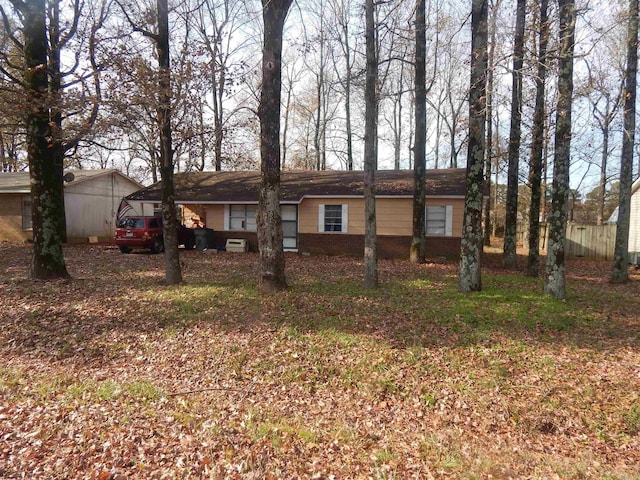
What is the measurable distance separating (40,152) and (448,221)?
1339 centimetres

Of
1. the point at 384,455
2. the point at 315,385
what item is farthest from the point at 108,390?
the point at 384,455

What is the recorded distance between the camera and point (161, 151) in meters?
8.99

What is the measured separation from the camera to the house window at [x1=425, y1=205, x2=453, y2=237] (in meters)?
15.7

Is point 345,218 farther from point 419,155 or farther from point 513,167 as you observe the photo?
point 513,167

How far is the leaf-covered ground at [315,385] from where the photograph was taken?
3.56m

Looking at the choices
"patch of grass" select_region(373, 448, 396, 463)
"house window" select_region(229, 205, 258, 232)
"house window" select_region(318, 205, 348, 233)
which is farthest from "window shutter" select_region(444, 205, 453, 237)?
"patch of grass" select_region(373, 448, 396, 463)

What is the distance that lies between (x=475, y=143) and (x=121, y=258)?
12.4 meters

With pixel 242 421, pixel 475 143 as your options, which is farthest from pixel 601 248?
pixel 242 421

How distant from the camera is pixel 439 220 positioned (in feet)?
52.3

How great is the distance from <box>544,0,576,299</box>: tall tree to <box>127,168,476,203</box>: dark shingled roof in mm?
7221

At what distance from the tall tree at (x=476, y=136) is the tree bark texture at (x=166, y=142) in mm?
6475

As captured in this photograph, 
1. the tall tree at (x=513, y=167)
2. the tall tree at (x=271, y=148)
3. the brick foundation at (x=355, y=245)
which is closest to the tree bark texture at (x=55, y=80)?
the tall tree at (x=271, y=148)

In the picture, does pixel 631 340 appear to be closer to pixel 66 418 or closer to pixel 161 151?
pixel 66 418

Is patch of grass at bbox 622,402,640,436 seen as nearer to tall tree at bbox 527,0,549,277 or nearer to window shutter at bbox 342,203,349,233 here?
tall tree at bbox 527,0,549,277
